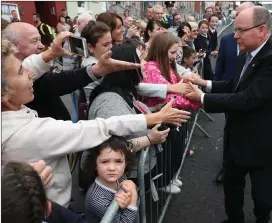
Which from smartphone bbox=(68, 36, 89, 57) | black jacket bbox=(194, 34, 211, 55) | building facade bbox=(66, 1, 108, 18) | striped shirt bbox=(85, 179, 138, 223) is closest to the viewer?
striped shirt bbox=(85, 179, 138, 223)

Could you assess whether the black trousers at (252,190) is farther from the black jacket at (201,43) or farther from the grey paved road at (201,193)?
the black jacket at (201,43)

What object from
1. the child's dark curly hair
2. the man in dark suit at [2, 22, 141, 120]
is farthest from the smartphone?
the child's dark curly hair

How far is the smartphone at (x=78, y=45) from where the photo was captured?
8.73 ft

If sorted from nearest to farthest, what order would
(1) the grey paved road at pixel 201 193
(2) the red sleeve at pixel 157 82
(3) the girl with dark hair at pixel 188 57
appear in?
(2) the red sleeve at pixel 157 82, (1) the grey paved road at pixel 201 193, (3) the girl with dark hair at pixel 188 57

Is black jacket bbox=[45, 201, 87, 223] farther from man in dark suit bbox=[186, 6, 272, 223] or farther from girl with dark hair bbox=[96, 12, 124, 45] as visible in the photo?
girl with dark hair bbox=[96, 12, 124, 45]

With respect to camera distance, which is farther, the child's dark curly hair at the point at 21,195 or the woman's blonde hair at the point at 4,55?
the woman's blonde hair at the point at 4,55

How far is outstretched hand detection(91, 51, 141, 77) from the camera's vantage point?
1.94 meters

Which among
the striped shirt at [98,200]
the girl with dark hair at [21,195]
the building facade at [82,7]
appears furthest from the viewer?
the building facade at [82,7]

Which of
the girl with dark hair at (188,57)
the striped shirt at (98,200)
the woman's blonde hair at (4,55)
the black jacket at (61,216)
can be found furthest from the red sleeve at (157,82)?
the girl with dark hair at (188,57)

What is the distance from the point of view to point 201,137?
204 inches

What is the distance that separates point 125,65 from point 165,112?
17.3 inches

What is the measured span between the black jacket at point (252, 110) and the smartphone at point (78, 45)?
127 centimetres

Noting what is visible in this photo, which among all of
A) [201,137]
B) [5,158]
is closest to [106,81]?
[5,158]

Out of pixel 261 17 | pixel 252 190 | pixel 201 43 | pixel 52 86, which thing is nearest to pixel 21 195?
pixel 52 86
